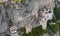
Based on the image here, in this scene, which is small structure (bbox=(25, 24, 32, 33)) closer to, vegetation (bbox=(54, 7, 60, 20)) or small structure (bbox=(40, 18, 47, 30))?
small structure (bbox=(40, 18, 47, 30))

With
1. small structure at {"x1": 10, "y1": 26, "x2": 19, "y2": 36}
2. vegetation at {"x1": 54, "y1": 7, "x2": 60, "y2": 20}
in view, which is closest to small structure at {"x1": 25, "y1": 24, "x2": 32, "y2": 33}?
small structure at {"x1": 10, "y1": 26, "x2": 19, "y2": 36}

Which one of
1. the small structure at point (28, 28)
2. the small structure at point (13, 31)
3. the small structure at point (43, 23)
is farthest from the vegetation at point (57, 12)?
the small structure at point (13, 31)

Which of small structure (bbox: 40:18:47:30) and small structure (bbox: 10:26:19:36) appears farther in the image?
small structure (bbox: 40:18:47:30)

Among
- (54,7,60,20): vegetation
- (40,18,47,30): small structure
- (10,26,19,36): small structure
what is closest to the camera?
(10,26,19,36): small structure

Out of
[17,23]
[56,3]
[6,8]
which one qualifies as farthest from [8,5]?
[56,3]

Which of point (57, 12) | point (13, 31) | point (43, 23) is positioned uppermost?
point (57, 12)

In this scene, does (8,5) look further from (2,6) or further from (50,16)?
(50,16)

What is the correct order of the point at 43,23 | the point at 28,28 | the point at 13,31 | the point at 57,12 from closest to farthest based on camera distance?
1. the point at 13,31
2. the point at 28,28
3. the point at 43,23
4. the point at 57,12

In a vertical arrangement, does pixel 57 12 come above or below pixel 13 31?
above

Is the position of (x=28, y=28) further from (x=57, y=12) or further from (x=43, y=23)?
(x=57, y=12)

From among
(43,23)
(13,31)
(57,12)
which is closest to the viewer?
(13,31)

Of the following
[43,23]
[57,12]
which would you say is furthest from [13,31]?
[57,12]
